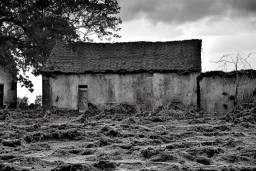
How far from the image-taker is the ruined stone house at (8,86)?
27438mm

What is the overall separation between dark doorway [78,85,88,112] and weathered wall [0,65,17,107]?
307 inches

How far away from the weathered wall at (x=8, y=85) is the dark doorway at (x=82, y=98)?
779 cm

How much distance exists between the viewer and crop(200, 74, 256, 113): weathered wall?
19906 millimetres

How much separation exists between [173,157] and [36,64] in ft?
69.5

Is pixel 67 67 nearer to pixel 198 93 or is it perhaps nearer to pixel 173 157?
pixel 198 93

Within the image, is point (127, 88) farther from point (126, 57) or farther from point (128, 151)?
point (128, 151)

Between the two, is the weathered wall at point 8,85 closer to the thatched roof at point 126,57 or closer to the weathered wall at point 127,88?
the thatched roof at point 126,57

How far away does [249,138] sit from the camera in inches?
413

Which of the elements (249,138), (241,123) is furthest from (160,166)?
(241,123)

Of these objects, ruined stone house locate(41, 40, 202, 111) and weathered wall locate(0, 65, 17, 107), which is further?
weathered wall locate(0, 65, 17, 107)

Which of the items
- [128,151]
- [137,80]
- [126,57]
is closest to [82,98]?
[137,80]

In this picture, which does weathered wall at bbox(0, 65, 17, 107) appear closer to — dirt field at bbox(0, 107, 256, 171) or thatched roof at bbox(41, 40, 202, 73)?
thatched roof at bbox(41, 40, 202, 73)

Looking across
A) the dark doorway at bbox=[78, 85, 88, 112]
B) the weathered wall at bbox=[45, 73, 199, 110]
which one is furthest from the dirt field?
the dark doorway at bbox=[78, 85, 88, 112]

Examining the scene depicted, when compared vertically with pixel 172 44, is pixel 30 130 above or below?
below
